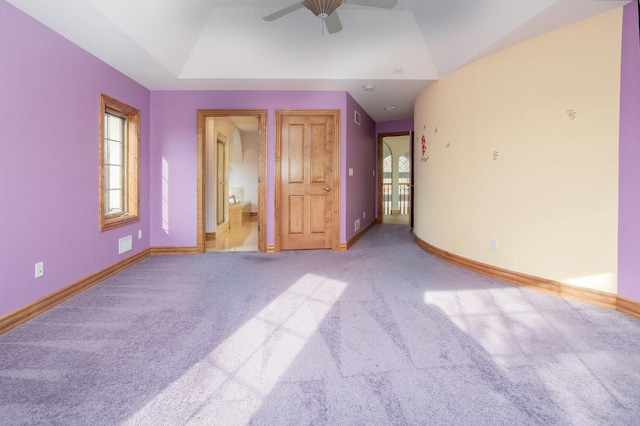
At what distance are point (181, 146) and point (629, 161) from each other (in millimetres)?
4814

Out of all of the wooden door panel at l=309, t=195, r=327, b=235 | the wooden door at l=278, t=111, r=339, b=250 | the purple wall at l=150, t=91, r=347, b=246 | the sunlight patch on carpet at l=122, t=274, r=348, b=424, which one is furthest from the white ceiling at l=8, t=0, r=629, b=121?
the sunlight patch on carpet at l=122, t=274, r=348, b=424

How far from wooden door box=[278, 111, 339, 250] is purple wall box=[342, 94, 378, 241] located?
0.29m

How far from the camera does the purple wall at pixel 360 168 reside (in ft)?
16.7

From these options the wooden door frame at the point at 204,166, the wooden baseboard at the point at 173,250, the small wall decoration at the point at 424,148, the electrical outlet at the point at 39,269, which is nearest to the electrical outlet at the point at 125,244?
the wooden baseboard at the point at 173,250

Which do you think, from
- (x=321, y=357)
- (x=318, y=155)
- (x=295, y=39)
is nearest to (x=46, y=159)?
(x=321, y=357)

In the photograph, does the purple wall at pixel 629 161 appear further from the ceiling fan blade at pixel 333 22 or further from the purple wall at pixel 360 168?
the purple wall at pixel 360 168

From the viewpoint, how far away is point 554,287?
2.99 metres

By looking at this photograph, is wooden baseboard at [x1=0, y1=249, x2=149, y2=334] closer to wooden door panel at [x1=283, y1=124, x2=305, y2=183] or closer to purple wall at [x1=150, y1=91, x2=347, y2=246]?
purple wall at [x1=150, y1=91, x2=347, y2=246]

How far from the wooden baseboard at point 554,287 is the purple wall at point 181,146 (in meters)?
2.76

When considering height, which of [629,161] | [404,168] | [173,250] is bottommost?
[173,250]

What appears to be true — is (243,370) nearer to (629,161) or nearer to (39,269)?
(39,269)

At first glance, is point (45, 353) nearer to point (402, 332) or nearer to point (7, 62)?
point (7, 62)

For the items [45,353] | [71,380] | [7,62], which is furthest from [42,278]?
[7,62]

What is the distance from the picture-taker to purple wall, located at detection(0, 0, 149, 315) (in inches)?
91.4
